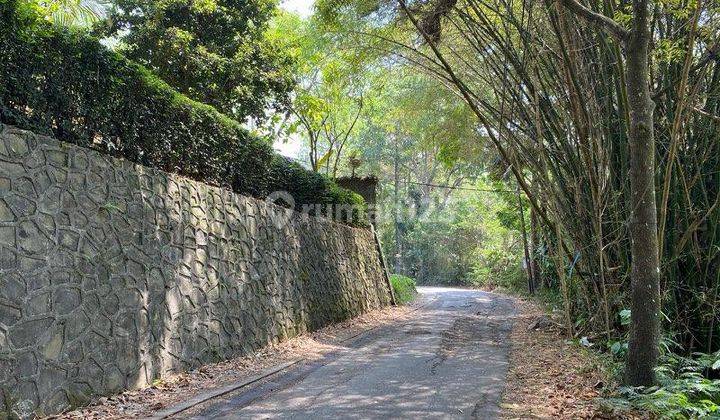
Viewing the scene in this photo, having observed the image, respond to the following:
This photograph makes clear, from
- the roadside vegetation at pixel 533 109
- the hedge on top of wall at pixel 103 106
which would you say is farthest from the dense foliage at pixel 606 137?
the hedge on top of wall at pixel 103 106

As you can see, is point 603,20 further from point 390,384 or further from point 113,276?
point 113,276

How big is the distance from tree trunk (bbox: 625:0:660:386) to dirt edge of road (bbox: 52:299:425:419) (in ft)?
12.1

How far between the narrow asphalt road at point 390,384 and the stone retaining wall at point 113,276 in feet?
3.11

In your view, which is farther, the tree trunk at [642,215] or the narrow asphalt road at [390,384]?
the narrow asphalt road at [390,384]

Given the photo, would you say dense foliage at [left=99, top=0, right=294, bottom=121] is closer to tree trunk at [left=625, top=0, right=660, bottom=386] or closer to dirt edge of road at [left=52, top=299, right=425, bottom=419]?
dirt edge of road at [left=52, top=299, right=425, bottom=419]

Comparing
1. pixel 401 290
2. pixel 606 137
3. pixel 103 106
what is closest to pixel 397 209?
pixel 401 290

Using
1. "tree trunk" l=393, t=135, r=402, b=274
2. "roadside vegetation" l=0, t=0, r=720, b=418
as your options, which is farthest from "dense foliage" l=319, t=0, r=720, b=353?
"tree trunk" l=393, t=135, r=402, b=274

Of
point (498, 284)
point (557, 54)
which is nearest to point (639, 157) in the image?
point (557, 54)

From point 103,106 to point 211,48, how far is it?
7222mm

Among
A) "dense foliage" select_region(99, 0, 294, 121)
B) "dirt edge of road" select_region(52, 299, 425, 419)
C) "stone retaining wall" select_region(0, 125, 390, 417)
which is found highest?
"dense foliage" select_region(99, 0, 294, 121)

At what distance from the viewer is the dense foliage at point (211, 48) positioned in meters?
11.5

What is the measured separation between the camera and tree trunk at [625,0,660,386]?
13.5 ft

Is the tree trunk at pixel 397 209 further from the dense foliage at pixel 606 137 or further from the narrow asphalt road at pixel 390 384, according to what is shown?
the dense foliage at pixel 606 137

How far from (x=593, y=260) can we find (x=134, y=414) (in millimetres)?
5586
